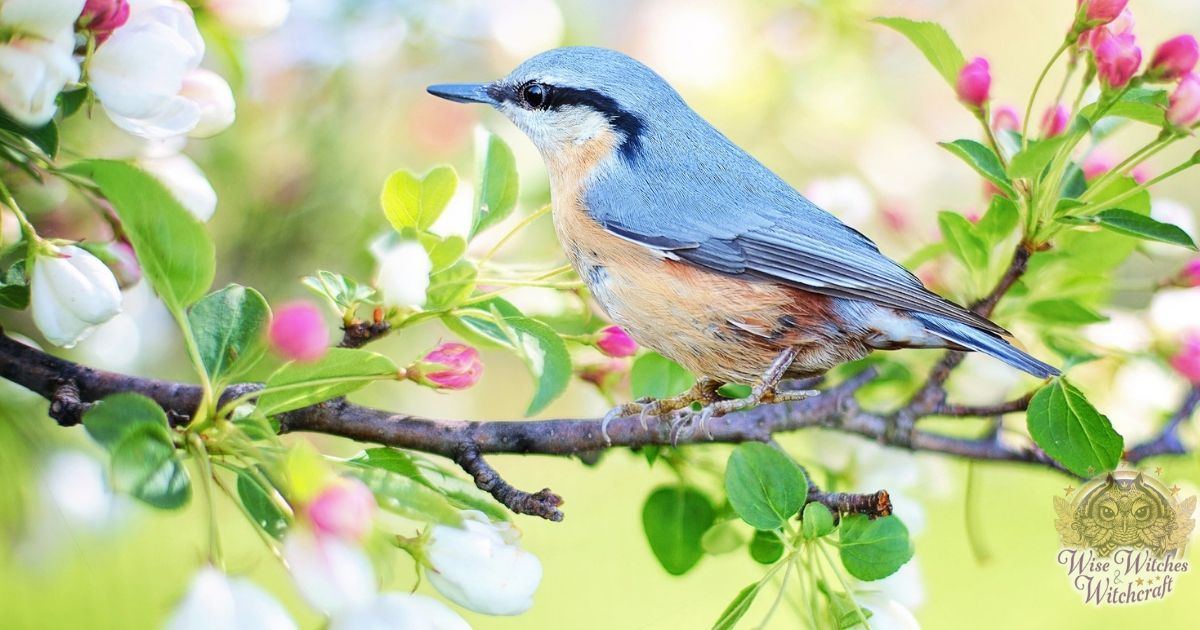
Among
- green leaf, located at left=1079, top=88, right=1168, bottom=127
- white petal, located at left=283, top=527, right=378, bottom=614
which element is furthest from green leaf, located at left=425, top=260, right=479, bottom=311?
green leaf, located at left=1079, top=88, right=1168, bottom=127

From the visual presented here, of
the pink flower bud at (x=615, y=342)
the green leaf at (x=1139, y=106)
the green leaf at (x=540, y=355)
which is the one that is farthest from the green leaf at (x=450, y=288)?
the green leaf at (x=1139, y=106)

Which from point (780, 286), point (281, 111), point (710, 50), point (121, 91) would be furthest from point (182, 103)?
point (710, 50)

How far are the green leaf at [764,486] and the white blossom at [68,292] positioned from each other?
1.43ft

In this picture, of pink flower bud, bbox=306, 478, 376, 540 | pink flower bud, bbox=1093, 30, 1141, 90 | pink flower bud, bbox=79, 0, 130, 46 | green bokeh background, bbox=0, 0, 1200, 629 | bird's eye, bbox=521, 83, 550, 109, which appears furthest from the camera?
green bokeh background, bbox=0, 0, 1200, 629

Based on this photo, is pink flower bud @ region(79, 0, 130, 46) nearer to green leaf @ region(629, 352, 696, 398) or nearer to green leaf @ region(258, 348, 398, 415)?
green leaf @ region(258, 348, 398, 415)

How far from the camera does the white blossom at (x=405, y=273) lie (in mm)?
730

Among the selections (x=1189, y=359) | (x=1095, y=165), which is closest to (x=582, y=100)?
(x=1095, y=165)

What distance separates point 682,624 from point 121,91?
2.89 feet

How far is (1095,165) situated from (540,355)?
0.63 m

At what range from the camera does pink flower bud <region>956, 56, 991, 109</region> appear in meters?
0.81

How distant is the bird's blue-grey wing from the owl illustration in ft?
0.98

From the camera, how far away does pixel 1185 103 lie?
2.49 feet

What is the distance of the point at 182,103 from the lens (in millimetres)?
691

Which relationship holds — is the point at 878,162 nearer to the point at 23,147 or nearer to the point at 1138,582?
the point at 1138,582
